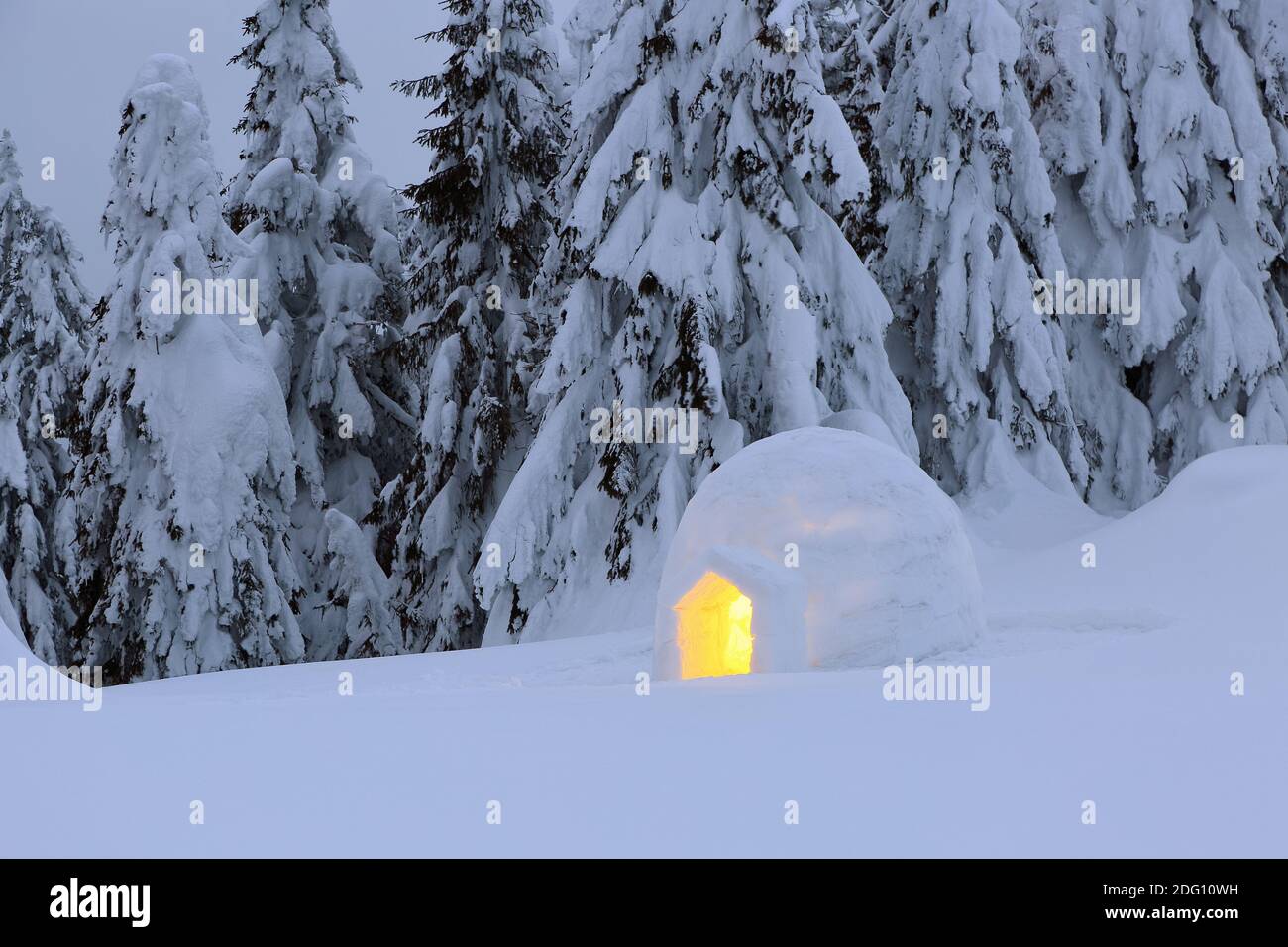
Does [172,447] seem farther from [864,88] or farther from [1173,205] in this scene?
[1173,205]

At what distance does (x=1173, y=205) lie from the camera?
→ 728 inches

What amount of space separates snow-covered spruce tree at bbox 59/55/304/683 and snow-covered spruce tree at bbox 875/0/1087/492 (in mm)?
9607

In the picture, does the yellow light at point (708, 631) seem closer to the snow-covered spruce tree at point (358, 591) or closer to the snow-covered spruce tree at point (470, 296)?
the snow-covered spruce tree at point (470, 296)

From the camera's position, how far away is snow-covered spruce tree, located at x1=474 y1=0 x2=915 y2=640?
46.8 feet

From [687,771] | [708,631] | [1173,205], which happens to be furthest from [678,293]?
[687,771]

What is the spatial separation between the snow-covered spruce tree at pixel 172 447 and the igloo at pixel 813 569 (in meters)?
7.82

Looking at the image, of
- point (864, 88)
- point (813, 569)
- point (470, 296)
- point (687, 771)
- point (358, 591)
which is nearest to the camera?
point (687, 771)

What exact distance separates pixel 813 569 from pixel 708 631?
1.04 meters

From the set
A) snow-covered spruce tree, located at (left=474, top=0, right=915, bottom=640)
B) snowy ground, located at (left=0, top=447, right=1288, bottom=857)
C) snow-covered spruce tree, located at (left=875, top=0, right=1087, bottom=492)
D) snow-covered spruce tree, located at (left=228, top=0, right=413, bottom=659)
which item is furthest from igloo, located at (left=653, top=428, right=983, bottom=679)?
snow-covered spruce tree, located at (left=228, top=0, right=413, bottom=659)

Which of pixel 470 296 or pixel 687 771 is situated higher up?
pixel 470 296

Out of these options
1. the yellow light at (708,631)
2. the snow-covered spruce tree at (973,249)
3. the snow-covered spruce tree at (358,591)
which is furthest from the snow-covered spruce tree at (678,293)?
the yellow light at (708,631)

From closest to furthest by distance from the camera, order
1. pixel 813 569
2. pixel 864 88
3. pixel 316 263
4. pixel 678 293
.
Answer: pixel 813 569, pixel 678 293, pixel 864 88, pixel 316 263

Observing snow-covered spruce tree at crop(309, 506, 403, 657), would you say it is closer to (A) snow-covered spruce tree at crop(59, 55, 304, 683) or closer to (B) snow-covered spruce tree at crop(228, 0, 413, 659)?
(B) snow-covered spruce tree at crop(228, 0, 413, 659)

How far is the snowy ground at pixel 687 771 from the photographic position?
4457 millimetres
